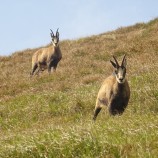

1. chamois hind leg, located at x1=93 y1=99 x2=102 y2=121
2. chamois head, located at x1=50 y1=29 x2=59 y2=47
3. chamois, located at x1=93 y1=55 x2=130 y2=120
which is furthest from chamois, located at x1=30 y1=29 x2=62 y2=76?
chamois, located at x1=93 y1=55 x2=130 y2=120

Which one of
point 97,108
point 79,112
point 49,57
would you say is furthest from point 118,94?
point 49,57

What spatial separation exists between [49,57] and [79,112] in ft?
48.0

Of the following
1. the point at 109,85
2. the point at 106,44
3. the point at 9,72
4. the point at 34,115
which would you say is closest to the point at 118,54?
the point at 106,44

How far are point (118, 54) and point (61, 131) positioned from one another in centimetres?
1842

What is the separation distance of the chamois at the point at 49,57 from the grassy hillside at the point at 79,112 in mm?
588

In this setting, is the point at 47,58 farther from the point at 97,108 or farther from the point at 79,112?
the point at 97,108

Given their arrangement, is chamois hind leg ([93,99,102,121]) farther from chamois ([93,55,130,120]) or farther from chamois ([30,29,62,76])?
chamois ([30,29,62,76])

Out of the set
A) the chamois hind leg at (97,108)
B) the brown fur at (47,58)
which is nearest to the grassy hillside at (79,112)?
the chamois hind leg at (97,108)

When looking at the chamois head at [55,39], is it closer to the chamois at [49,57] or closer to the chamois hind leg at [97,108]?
the chamois at [49,57]

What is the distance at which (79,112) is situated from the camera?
13406 millimetres

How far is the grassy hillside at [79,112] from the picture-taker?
7.32 metres

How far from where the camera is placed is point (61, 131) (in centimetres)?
842

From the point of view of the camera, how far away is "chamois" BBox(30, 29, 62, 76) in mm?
27234

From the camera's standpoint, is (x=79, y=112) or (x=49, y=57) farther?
(x=49, y=57)
